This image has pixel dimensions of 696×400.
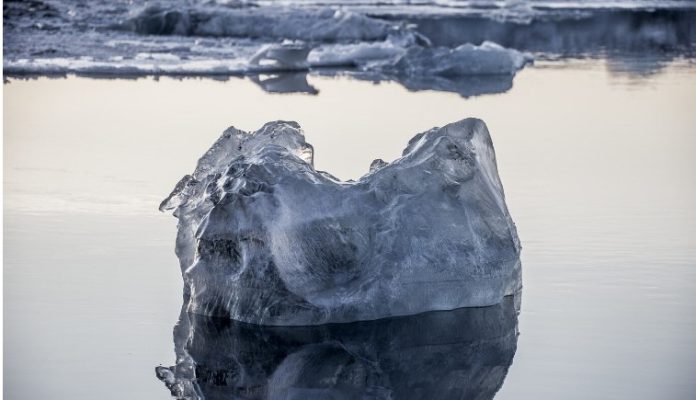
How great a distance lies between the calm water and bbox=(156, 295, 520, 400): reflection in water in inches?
3.9

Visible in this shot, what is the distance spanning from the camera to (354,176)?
28.5ft

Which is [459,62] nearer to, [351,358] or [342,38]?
[342,38]

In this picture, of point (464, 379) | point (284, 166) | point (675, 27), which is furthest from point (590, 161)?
point (675, 27)

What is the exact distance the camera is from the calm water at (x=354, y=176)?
5160 millimetres

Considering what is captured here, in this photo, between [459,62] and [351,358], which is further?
[459,62]

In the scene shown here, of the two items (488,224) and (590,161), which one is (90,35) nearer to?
(590,161)

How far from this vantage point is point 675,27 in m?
22.9

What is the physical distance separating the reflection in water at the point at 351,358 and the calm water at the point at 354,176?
100 millimetres

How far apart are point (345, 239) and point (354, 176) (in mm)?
2958

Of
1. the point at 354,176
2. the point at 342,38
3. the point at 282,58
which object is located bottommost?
the point at 342,38

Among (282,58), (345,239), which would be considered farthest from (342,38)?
(345,239)

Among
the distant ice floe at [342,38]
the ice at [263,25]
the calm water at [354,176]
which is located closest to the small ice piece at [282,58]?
the distant ice floe at [342,38]

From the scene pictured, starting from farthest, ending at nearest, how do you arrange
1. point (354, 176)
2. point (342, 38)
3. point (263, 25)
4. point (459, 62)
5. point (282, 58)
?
point (263, 25), point (342, 38), point (282, 58), point (459, 62), point (354, 176)

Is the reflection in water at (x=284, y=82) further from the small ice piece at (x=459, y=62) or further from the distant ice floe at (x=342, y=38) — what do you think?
the small ice piece at (x=459, y=62)
